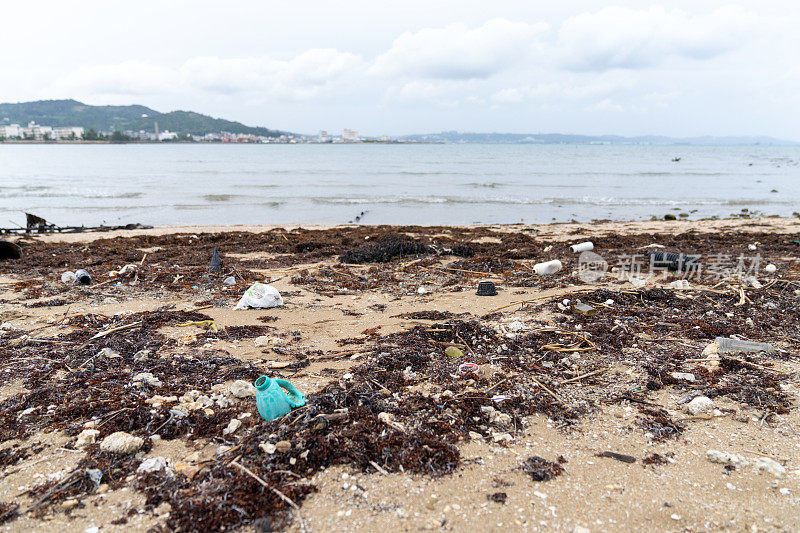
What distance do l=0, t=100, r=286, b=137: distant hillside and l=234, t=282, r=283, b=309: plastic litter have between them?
149116 millimetres

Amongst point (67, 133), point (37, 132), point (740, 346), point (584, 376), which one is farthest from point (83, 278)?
point (37, 132)

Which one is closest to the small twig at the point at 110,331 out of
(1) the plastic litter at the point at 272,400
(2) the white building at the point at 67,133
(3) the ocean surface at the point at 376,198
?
(1) the plastic litter at the point at 272,400

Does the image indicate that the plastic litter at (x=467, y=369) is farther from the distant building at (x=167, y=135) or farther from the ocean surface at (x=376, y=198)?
the distant building at (x=167, y=135)

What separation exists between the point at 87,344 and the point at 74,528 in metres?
2.62

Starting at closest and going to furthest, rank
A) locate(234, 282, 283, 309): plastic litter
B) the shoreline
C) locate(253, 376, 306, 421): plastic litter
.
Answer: locate(253, 376, 306, 421): plastic litter < locate(234, 282, 283, 309): plastic litter < the shoreline

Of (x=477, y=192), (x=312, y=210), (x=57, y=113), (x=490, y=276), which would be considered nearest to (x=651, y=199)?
(x=477, y=192)

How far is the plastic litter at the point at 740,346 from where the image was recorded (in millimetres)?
4148

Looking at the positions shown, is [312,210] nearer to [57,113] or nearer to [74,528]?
[74,528]

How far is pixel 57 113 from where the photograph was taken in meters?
147

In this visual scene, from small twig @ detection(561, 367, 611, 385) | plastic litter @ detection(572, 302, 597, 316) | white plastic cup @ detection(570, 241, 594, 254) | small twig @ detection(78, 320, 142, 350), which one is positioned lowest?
small twig @ detection(78, 320, 142, 350)

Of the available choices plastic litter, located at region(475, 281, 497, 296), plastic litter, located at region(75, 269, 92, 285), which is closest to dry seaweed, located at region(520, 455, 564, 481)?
plastic litter, located at region(475, 281, 497, 296)

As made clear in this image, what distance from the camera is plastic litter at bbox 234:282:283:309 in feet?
18.6

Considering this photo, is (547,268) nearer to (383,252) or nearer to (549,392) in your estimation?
(383,252)

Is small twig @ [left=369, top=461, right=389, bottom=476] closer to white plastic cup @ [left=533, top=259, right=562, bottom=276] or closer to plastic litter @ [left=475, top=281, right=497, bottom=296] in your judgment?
plastic litter @ [left=475, top=281, right=497, bottom=296]
